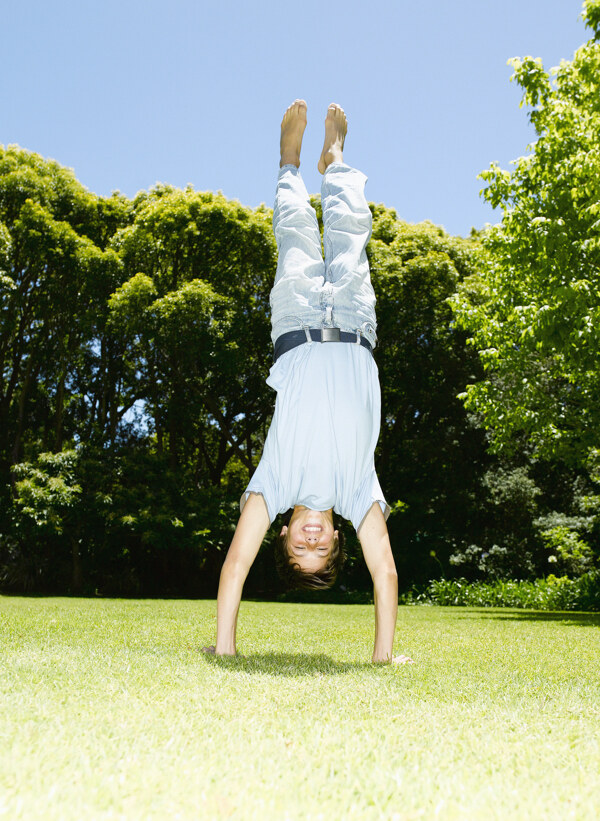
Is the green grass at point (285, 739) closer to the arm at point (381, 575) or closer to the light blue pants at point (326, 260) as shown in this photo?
the arm at point (381, 575)

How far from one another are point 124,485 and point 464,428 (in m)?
11.0

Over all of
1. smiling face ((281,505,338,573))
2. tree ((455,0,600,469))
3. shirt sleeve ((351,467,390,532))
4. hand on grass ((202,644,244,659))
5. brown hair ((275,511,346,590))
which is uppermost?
tree ((455,0,600,469))

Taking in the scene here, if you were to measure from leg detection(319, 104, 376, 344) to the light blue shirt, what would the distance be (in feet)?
0.72

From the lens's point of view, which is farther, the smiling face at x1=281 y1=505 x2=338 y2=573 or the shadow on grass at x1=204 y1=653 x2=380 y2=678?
the smiling face at x1=281 y1=505 x2=338 y2=573

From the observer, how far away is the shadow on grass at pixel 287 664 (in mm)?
3293

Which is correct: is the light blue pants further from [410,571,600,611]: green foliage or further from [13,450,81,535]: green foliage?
[13,450,81,535]: green foliage

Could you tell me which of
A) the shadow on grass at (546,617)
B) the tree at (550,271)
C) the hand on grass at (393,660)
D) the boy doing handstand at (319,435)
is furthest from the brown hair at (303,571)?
the tree at (550,271)

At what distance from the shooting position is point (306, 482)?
3.92 meters

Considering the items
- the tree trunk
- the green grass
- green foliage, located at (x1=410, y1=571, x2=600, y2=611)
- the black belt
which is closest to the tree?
green foliage, located at (x1=410, y1=571, x2=600, y2=611)

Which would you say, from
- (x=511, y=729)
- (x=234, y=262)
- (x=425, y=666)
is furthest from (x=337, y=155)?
(x=234, y=262)

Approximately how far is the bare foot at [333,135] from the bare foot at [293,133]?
7.7 inches

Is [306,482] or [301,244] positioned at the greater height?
[301,244]

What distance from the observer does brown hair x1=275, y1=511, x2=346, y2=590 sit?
397 cm

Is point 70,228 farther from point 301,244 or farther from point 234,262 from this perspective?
point 301,244
